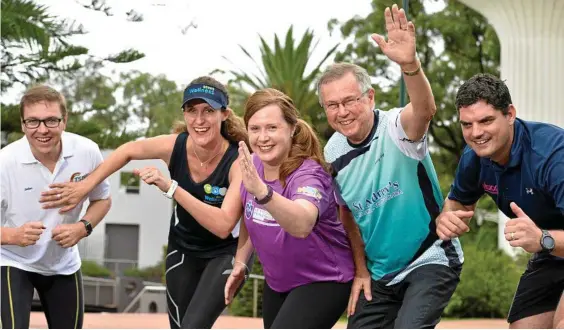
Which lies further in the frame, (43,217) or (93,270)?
(93,270)

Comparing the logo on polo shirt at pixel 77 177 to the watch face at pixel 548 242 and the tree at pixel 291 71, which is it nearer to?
the watch face at pixel 548 242

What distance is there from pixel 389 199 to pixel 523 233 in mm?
854

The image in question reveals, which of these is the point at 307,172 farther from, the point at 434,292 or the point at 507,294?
the point at 507,294

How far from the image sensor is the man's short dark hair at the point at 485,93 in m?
5.52

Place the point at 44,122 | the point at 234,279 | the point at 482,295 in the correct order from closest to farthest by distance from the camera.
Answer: the point at 234,279 < the point at 44,122 < the point at 482,295

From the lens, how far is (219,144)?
269 inches

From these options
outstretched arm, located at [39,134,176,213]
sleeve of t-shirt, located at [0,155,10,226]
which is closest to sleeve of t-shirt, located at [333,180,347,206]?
outstretched arm, located at [39,134,176,213]

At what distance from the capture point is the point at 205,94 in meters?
6.62

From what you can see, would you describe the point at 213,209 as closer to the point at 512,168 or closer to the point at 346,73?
the point at 346,73

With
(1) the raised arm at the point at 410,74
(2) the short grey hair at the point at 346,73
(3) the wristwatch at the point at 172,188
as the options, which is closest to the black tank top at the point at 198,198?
(3) the wristwatch at the point at 172,188

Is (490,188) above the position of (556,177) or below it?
below

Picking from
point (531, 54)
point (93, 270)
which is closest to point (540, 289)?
point (531, 54)

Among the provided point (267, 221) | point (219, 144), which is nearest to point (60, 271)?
point (219, 144)

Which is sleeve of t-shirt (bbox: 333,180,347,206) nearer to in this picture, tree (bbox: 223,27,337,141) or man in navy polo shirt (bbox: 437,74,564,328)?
man in navy polo shirt (bbox: 437,74,564,328)
